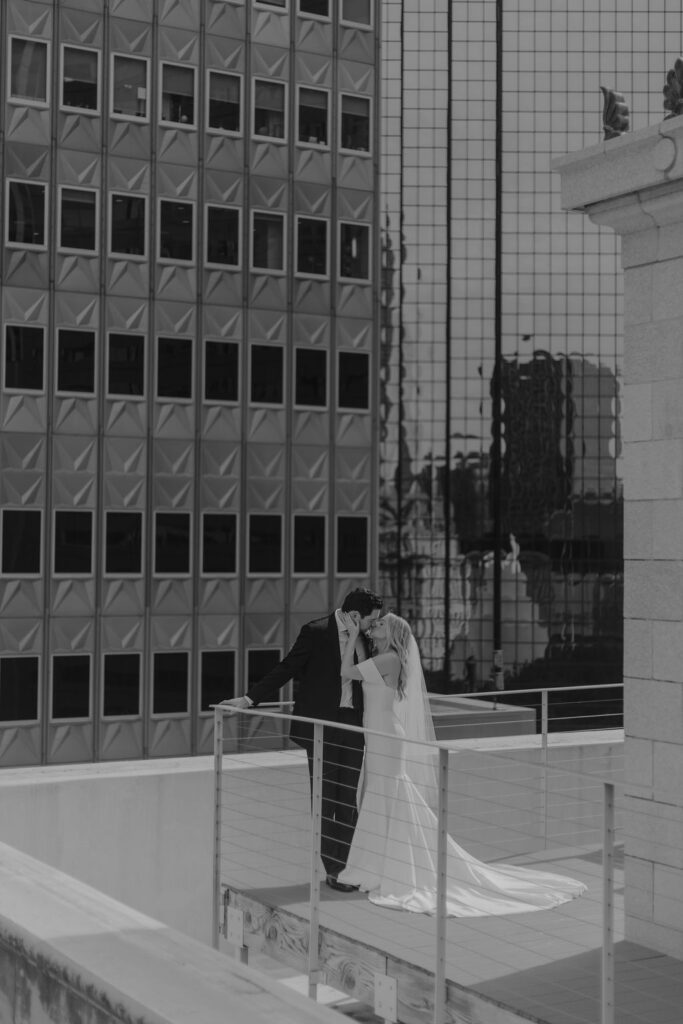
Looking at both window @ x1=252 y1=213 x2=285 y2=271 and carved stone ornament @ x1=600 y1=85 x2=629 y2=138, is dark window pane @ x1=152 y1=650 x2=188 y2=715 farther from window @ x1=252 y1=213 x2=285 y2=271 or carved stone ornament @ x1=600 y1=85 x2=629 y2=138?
carved stone ornament @ x1=600 y1=85 x2=629 y2=138

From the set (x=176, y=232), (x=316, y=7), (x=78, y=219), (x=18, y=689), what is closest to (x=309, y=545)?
(x=18, y=689)

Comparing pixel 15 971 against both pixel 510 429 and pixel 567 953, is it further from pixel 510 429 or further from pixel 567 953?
pixel 510 429

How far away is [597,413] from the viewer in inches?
3233

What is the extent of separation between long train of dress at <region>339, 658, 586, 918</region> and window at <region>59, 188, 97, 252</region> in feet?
113

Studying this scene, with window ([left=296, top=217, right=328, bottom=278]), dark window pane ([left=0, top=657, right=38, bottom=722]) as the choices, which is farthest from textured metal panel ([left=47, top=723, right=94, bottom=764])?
window ([left=296, top=217, right=328, bottom=278])

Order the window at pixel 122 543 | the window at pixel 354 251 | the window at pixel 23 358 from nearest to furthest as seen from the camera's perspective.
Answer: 1. the window at pixel 23 358
2. the window at pixel 122 543
3. the window at pixel 354 251

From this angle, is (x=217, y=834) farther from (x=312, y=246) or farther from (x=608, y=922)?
(x=312, y=246)

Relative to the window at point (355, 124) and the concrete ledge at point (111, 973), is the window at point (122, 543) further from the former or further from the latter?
the concrete ledge at point (111, 973)

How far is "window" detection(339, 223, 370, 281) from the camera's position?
1833 inches

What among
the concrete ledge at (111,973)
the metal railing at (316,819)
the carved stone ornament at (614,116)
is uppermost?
the carved stone ornament at (614,116)

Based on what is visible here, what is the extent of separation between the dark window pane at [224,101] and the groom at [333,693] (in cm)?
3729

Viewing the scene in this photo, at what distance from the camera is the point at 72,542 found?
41.0m

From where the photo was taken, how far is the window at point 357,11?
46.7 metres

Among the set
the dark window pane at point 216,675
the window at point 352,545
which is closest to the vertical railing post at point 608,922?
the dark window pane at point 216,675
